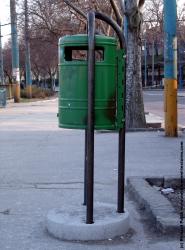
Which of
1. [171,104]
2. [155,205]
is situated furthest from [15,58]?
[155,205]

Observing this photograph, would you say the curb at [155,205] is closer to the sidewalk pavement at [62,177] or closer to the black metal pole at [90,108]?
the sidewalk pavement at [62,177]

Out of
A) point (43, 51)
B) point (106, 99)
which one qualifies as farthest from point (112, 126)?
point (43, 51)

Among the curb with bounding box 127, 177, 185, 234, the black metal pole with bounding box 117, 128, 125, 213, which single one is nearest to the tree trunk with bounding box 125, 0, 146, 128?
the curb with bounding box 127, 177, 185, 234

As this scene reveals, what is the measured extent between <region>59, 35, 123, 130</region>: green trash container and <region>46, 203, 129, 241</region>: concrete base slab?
923mm

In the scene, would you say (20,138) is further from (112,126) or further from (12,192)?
(112,126)

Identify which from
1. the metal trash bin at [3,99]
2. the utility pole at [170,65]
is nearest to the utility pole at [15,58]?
the metal trash bin at [3,99]

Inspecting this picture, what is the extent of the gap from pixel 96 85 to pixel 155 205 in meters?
1.61

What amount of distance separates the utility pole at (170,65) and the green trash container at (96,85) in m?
8.12

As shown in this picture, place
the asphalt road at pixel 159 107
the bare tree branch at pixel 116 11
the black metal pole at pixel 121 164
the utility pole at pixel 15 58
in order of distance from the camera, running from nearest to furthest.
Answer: the black metal pole at pixel 121 164 → the bare tree branch at pixel 116 11 → the asphalt road at pixel 159 107 → the utility pole at pixel 15 58

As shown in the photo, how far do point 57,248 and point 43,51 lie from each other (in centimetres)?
6003

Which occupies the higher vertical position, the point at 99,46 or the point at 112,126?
the point at 99,46

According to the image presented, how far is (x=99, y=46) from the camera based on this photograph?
5.67 metres

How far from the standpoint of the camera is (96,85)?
5.63 m

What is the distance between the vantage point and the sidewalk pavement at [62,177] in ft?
18.2
